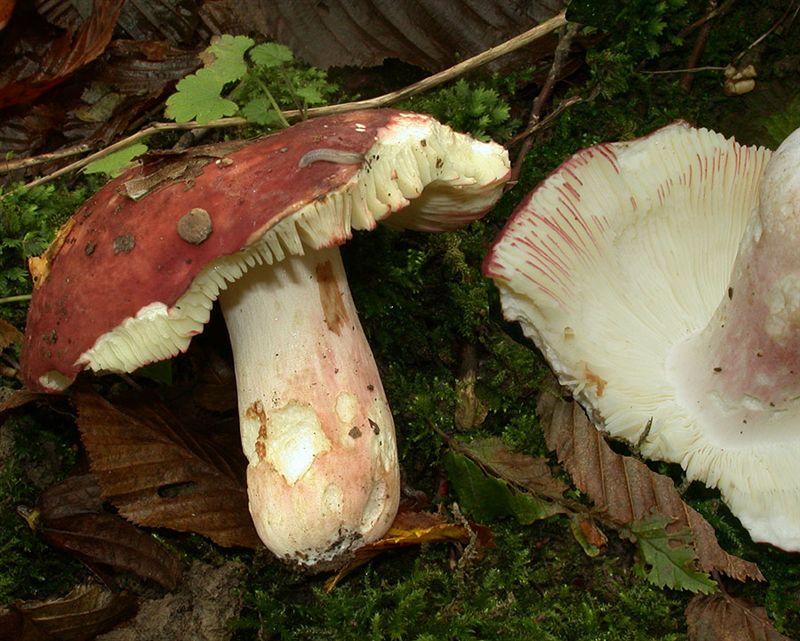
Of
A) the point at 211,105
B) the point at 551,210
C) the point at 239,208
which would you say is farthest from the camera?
the point at 211,105

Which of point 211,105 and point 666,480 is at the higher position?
point 211,105

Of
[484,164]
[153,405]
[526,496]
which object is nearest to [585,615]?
[526,496]

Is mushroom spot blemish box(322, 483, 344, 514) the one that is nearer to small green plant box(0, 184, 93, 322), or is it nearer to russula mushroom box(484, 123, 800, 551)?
russula mushroom box(484, 123, 800, 551)

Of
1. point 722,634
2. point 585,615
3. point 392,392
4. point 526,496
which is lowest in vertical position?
point 722,634

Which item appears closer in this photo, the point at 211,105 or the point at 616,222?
the point at 616,222

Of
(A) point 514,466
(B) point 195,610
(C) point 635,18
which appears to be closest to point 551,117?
(C) point 635,18

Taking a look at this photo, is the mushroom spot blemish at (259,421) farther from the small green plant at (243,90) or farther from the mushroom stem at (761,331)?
the mushroom stem at (761,331)

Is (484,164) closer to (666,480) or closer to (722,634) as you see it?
(666,480)
